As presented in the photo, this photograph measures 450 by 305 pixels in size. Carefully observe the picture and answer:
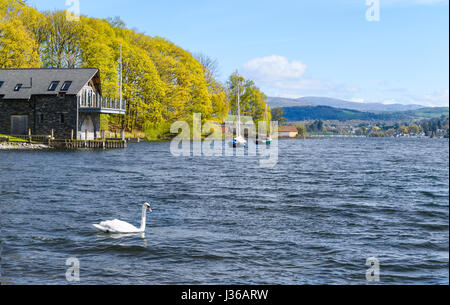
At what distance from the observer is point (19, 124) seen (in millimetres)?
55531

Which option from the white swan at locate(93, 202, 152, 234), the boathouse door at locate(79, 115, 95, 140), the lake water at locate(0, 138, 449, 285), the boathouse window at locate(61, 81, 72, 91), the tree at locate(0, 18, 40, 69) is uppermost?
the tree at locate(0, 18, 40, 69)

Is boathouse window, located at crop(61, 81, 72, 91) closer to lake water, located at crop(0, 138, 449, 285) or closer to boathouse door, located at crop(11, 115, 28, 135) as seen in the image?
boathouse door, located at crop(11, 115, 28, 135)

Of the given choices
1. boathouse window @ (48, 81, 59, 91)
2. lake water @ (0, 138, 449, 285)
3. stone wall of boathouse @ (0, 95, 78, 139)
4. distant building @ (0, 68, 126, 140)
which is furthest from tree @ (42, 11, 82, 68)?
lake water @ (0, 138, 449, 285)

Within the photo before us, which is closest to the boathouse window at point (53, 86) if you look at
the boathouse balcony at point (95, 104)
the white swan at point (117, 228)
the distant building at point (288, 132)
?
the boathouse balcony at point (95, 104)

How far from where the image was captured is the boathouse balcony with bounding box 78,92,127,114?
54781mm

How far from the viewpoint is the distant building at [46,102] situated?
5444cm

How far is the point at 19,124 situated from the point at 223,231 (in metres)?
47.4

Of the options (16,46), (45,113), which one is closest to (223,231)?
(45,113)

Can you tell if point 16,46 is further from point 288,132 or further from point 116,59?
point 288,132

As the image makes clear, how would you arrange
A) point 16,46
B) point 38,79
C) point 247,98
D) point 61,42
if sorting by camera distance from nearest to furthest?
point 38,79, point 16,46, point 61,42, point 247,98

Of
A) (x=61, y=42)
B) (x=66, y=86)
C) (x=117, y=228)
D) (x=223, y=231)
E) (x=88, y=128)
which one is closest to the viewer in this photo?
(x=117, y=228)

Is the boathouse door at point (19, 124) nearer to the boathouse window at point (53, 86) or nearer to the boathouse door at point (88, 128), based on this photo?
the boathouse window at point (53, 86)
